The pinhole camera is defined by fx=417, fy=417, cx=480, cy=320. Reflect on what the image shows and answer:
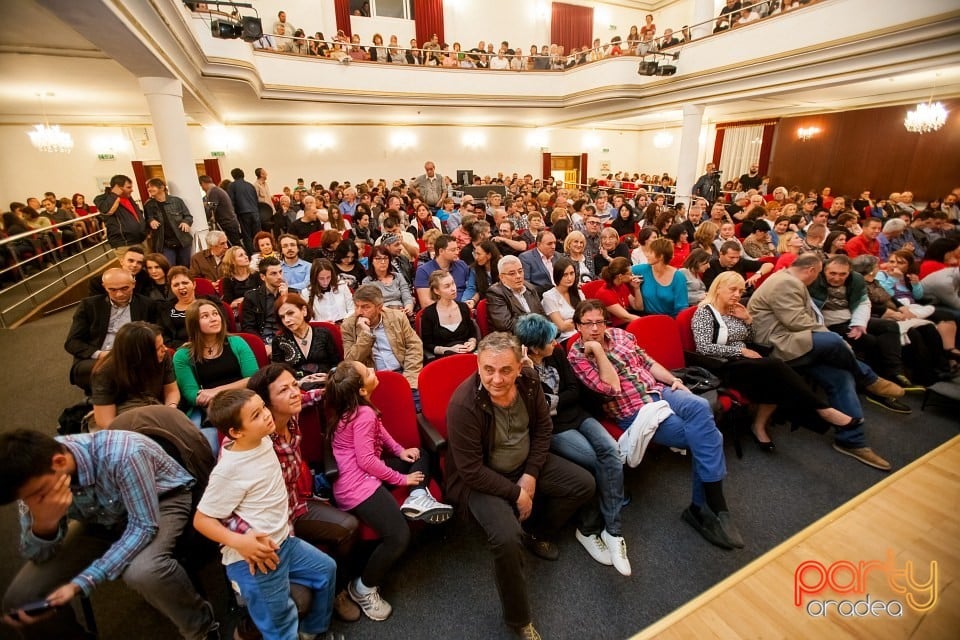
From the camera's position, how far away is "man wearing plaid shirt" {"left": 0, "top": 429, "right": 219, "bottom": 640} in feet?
4.23

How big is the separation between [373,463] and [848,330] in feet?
12.2

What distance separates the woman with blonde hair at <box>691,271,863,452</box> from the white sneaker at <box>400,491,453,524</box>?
6.61ft

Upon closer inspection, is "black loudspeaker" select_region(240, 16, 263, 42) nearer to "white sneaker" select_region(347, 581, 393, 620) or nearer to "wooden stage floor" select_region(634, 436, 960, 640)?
"white sneaker" select_region(347, 581, 393, 620)

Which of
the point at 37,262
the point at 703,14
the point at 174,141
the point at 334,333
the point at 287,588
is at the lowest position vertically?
the point at 287,588

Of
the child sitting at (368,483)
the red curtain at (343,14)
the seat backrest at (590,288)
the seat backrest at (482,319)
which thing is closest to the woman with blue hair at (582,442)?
the child sitting at (368,483)

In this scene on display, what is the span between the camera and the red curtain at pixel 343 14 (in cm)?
1197

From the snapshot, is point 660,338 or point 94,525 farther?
point 660,338

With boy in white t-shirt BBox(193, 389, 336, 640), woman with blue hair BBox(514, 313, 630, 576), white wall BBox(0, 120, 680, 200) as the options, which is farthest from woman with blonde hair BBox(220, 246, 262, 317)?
white wall BBox(0, 120, 680, 200)

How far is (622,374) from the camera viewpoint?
2.38 metres

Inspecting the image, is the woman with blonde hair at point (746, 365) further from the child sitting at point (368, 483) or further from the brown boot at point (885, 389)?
the child sitting at point (368, 483)

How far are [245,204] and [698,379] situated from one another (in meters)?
6.91

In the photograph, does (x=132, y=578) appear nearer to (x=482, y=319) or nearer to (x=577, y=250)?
(x=482, y=319)

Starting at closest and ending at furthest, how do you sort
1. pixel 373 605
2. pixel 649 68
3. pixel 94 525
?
pixel 94 525, pixel 373 605, pixel 649 68

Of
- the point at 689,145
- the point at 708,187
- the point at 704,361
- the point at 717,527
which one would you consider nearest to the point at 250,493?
the point at 717,527
